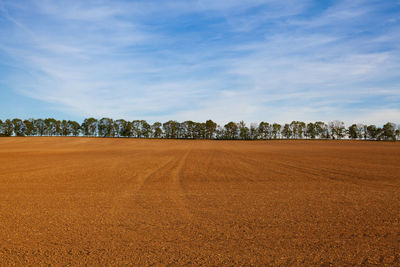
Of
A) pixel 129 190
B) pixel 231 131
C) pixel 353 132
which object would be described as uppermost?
pixel 231 131

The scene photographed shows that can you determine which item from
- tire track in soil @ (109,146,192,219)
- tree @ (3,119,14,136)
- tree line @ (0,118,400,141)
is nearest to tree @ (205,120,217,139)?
tree line @ (0,118,400,141)

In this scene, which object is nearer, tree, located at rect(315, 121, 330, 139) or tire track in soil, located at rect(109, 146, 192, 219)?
tire track in soil, located at rect(109, 146, 192, 219)

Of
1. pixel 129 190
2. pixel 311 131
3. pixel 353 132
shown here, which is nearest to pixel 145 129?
pixel 311 131

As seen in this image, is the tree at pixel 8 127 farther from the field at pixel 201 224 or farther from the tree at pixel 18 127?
the field at pixel 201 224

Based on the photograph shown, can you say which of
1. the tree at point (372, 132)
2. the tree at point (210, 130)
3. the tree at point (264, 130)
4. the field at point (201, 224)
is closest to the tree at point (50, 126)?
the tree at point (210, 130)

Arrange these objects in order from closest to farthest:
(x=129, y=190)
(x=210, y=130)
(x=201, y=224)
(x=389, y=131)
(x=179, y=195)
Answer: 1. (x=201, y=224)
2. (x=179, y=195)
3. (x=129, y=190)
4. (x=389, y=131)
5. (x=210, y=130)

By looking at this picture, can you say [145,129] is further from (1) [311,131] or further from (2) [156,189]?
(2) [156,189]

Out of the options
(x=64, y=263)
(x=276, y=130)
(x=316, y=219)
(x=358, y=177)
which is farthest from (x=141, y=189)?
(x=276, y=130)

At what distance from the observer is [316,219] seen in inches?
259

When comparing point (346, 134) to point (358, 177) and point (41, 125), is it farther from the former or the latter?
point (41, 125)

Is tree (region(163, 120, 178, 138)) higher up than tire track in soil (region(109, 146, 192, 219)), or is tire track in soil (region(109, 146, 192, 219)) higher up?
tree (region(163, 120, 178, 138))

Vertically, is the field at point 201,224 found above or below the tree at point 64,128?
below

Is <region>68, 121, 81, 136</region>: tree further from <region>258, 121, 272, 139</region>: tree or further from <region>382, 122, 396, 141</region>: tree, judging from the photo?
<region>382, 122, 396, 141</region>: tree

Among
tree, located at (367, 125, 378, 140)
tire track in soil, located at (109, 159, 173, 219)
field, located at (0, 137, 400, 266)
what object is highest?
tree, located at (367, 125, 378, 140)
